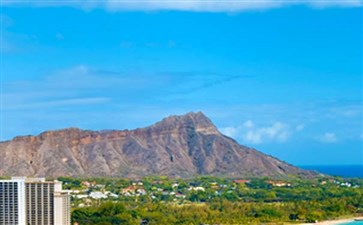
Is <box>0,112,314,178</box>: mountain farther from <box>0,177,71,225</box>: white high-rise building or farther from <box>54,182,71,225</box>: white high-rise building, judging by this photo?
<box>0,177,71,225</box>: white high-rise building

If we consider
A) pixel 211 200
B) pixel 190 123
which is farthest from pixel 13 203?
pixel 190 123

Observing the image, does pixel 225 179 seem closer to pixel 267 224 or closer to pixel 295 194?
pixel 295 194

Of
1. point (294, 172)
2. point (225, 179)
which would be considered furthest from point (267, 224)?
point (294, 172)

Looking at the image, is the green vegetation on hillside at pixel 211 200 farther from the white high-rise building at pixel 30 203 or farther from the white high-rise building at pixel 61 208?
the white high-rise building at pixel 30 203

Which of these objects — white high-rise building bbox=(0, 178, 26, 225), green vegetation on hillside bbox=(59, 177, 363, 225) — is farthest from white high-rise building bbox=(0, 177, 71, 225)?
green vegetation on hillside bbox=(59, 177, 363, 225)

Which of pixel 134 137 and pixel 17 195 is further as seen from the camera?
pixel 134 137

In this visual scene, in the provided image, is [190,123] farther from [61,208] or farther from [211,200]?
[61,208]
